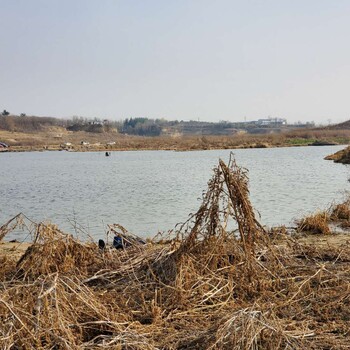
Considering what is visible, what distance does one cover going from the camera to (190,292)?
6223 mm

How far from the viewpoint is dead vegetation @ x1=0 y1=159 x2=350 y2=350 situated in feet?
15.9

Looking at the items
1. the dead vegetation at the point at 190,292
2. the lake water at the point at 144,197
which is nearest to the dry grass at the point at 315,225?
the lake water at the point at 144,197

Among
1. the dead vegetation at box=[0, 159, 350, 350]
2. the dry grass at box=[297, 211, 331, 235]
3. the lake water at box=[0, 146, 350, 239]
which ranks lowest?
the lake water at box=[0, 146, 350, 239]

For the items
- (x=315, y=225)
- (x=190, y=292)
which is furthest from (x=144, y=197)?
(x=190, y=292)

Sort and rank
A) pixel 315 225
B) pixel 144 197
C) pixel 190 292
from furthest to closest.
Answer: pixel 144 197, pixel 315 225, pixel 190 292

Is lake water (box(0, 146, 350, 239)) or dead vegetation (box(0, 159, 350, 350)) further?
lake water (box(0, 146, 350, 239))

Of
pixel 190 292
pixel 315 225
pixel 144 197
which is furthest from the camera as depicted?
pixel 144 197

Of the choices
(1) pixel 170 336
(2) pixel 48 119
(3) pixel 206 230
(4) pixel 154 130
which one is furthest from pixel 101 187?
(4) pixel 154 130

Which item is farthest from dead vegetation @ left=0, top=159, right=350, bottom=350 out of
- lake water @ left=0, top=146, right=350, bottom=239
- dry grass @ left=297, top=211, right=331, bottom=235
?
lake water @ left=0, top=146, right=350, bottom=239

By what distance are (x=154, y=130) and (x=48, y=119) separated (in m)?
35.0

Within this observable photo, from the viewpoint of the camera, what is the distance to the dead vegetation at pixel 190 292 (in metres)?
4.86

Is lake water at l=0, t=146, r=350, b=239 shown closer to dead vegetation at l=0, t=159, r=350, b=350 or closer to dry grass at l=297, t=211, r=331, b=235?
dry grass at l=297, t=211, r=331, b=235

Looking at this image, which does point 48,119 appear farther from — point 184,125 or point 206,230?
point 206,230

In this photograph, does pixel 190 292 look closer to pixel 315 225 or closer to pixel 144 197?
pixel 315 225
